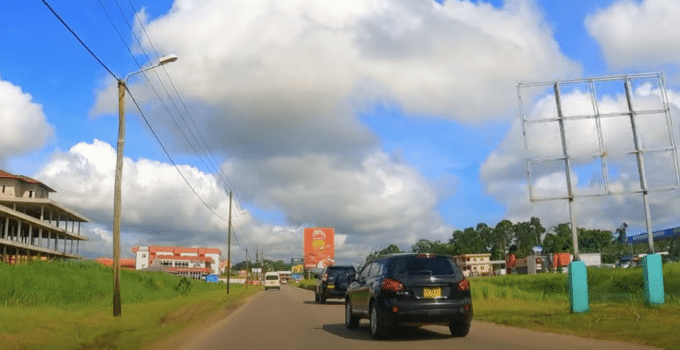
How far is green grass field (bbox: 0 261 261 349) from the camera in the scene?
12984mm

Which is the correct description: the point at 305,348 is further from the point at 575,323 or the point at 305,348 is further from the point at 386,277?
the point at 575,323

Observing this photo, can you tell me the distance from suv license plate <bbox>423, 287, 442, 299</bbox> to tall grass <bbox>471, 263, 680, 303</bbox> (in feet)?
45.8

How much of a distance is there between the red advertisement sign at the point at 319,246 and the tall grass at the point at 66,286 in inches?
1888

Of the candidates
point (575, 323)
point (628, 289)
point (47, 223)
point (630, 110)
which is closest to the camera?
point (575, 323)

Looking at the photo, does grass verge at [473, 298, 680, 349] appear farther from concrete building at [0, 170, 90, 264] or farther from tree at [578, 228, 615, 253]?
tree at [578, 228, 615, 253]

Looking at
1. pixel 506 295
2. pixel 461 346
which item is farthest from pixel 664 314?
pixel 506 295

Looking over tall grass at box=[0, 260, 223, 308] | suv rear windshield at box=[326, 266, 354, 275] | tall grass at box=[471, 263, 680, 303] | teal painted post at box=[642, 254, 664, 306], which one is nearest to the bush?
tall grass at box=[0, 260, 223, 308]

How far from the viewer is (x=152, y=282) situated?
4075 cm

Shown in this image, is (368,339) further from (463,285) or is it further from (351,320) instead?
(351,320)

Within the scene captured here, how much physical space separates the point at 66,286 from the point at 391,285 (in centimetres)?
2019

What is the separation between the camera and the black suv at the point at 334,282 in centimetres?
2856

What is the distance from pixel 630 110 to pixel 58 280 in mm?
23842

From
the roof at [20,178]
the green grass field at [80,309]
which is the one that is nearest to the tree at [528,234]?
the roof at [20,178]

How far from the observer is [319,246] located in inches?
3447
